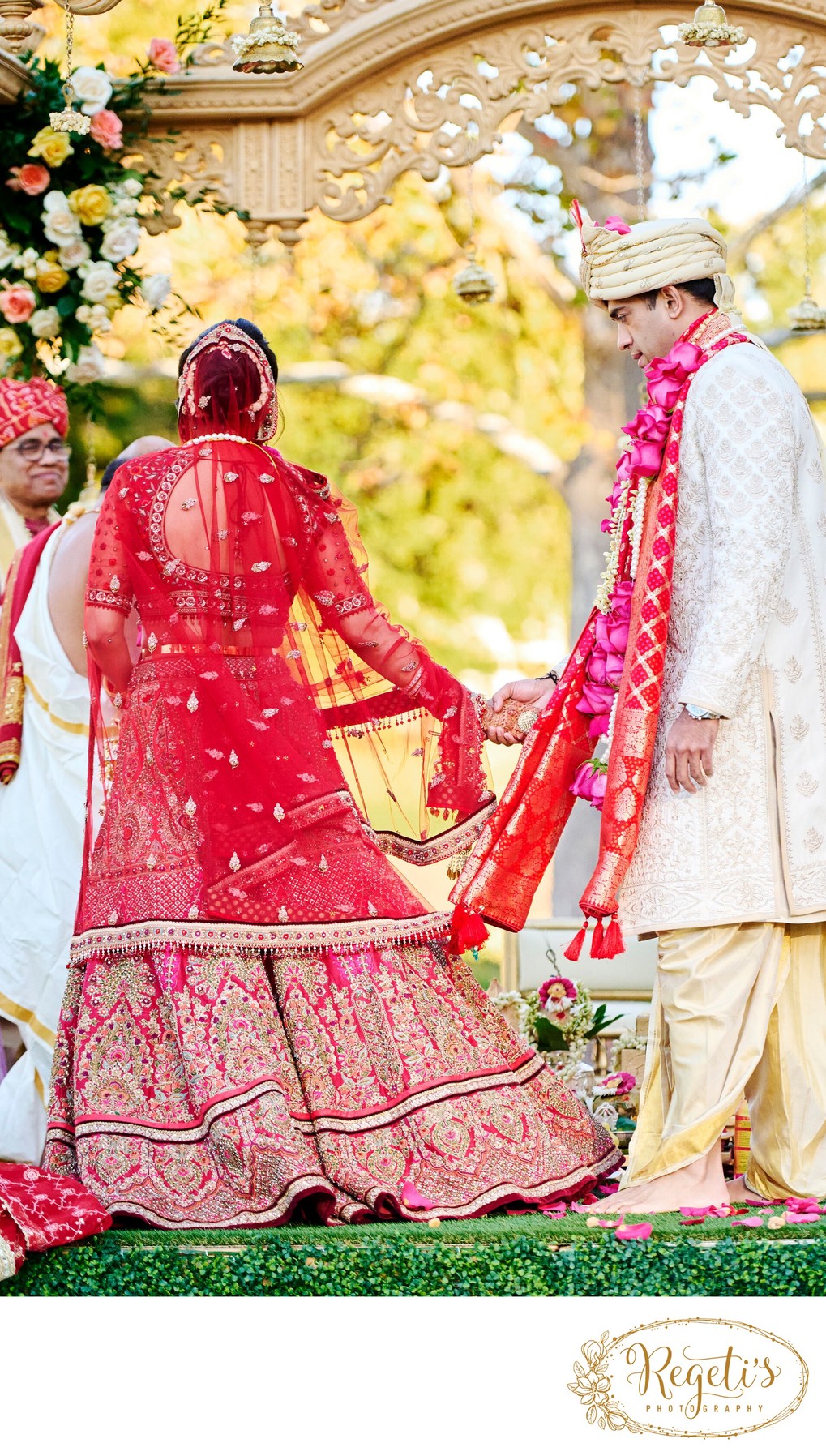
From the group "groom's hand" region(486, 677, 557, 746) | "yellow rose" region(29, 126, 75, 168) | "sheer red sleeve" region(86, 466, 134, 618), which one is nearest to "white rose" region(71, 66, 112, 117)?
"yellow rose" region(29, 126, 75, 168)

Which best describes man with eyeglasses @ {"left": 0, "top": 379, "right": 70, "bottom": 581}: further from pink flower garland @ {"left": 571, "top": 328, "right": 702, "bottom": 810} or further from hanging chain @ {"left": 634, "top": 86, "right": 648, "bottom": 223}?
pink flower garland @ {"left": 571, "top": 328, "right": 702, "bottom": 810}

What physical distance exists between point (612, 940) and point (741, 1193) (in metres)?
0.61

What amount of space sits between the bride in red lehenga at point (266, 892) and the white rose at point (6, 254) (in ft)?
6.02

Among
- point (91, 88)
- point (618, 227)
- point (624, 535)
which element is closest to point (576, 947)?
point (624, 535)

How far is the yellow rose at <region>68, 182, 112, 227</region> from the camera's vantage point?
554 centimetres

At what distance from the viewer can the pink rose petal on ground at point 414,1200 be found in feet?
11.8

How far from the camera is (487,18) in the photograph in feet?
17.8

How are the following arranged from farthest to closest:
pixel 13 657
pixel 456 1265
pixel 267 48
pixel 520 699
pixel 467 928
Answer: pixel 13 657
pixel 267 48
pixel 520 699
pixel 467 928
pixel 456 1265

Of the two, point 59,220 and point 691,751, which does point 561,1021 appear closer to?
point 691,751

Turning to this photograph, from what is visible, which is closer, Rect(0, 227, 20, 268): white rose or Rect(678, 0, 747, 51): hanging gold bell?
Rect(678, 0, 747, 51): hanging gold bell

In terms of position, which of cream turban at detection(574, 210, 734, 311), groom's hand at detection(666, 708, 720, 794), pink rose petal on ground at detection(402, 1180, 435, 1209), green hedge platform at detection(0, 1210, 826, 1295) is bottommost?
green hedge platform at detection(0, 1210, 826, 1295)

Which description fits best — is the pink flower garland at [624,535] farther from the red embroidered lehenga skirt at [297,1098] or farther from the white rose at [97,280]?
the white rose at [97,280]

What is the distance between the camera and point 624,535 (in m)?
3.81

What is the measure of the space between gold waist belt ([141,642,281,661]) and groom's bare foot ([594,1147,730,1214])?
4.57 feet
